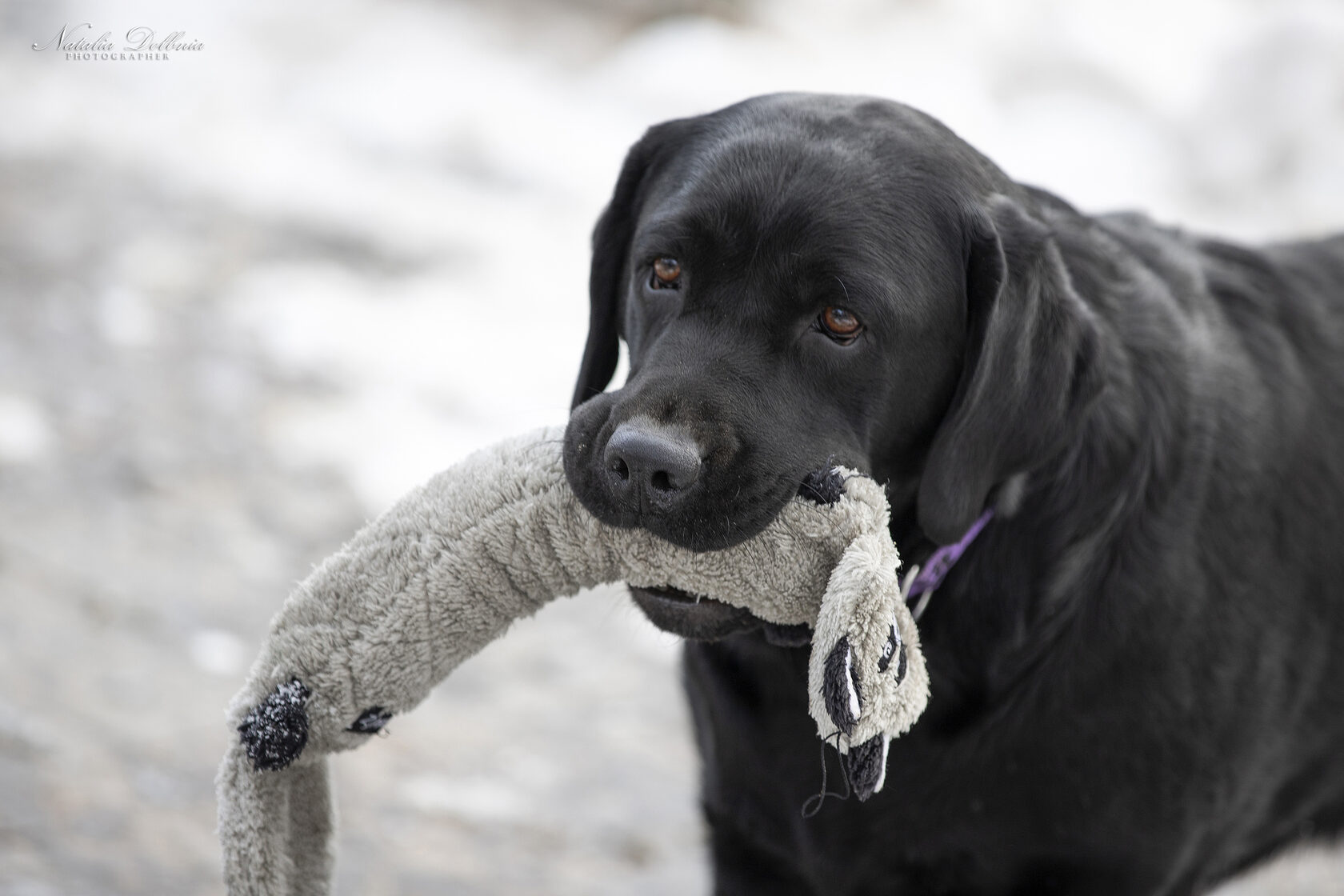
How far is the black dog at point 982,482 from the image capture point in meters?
2.23

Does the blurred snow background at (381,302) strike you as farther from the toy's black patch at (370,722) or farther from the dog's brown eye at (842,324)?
the dog's brown eye at (842,324)

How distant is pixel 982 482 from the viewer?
224 cm

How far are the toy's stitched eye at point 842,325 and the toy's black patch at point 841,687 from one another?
0.67 m

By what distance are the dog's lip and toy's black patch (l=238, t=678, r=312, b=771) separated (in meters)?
0.56

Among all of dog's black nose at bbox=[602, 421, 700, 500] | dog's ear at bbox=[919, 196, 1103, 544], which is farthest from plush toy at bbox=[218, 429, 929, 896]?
dog's ear at bbox=[919, 196, 1103, 544]

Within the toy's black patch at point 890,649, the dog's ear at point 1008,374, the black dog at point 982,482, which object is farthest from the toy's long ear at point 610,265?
the toy's black patch at point 890,649

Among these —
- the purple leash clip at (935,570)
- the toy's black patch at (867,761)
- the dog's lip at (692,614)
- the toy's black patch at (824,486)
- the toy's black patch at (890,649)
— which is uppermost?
the toy's black patch at (824,486)

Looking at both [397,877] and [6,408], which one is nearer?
[397,877]

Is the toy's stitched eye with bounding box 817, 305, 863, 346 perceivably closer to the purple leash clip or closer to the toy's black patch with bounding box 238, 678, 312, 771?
the purple leash clip

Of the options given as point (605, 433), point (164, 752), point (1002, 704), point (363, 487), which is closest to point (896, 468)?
point (1002, 704)

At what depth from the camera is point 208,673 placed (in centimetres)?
397

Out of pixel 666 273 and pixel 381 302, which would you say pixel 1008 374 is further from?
pixel 381 302

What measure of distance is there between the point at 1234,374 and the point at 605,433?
132cm

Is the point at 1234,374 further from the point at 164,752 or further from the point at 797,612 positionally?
the point at 164,752
